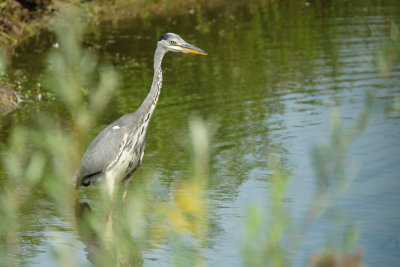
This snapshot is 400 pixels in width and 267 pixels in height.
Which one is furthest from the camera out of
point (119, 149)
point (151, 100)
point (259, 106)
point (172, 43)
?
point (259, 106)

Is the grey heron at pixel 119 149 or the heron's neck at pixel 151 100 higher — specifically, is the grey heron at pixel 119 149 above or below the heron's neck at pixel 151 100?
below

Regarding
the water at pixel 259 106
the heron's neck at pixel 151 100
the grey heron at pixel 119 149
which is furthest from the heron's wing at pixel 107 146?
the water at pixel 259 106

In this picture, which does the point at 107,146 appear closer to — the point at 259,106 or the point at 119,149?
the point at 119,149

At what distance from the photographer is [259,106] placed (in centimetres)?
1050

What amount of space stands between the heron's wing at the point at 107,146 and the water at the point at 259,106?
60 cm

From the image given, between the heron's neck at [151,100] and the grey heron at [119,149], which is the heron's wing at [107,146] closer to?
the grey heron at [119,149]

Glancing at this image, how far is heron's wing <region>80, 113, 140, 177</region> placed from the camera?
629cm

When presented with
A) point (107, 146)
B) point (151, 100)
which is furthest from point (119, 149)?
point (151, 100)

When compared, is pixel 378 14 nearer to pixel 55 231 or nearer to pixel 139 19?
pixel 139 19

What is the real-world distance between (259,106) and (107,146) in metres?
4.51

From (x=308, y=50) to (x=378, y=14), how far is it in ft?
13.7

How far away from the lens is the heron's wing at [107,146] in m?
6.29

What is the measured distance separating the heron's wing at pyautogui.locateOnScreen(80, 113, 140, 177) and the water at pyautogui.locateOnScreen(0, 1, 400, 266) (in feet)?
1.97

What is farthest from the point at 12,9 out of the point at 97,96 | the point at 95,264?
the point at 97,96
